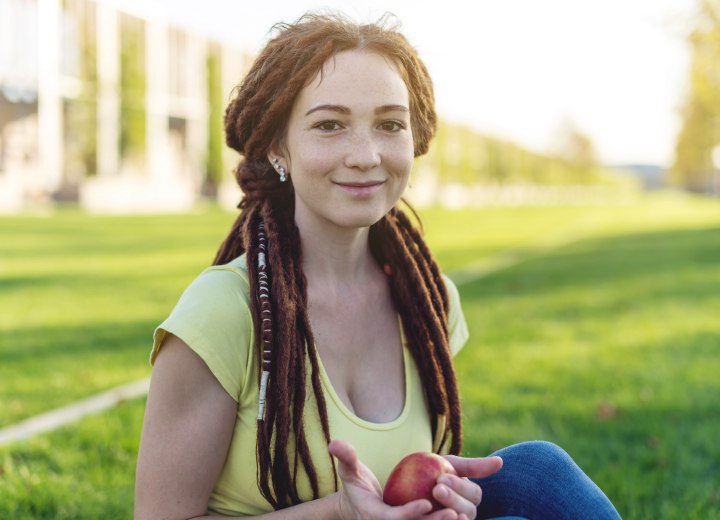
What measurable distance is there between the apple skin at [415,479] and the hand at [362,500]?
38mm

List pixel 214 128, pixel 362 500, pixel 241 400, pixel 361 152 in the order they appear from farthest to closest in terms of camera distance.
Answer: pixel 214 128 < pixel 361 152 < pixel 241 400 < pixel 362 500

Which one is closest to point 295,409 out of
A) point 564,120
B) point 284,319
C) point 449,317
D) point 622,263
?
point 284,319

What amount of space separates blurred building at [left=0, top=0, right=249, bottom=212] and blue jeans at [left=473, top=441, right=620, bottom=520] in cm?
3475

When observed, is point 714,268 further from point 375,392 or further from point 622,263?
point 375,392

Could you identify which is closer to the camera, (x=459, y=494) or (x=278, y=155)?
(x=459, y=494)

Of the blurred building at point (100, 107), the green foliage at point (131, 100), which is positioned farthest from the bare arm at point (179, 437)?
the green foliage at point (131, 100)

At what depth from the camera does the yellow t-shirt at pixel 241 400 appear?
7.05 feet

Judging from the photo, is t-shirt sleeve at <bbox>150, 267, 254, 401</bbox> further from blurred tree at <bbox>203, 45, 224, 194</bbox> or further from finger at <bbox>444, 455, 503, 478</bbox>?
blurred tree at <bbox>203, 45, 224, 194</bbox>

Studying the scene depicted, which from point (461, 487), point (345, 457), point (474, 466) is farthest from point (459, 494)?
point (345, 457)

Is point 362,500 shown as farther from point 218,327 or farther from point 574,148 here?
point 574,148

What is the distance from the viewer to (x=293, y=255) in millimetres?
2482

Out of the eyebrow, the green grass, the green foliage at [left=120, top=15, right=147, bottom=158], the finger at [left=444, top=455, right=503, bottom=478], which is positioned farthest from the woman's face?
the green foliage at [left=120, top=15, right=147, bottom=158]

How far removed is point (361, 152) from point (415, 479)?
87 centimetres

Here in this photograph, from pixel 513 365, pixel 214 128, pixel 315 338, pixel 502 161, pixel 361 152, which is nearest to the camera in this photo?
pixel 361 152
